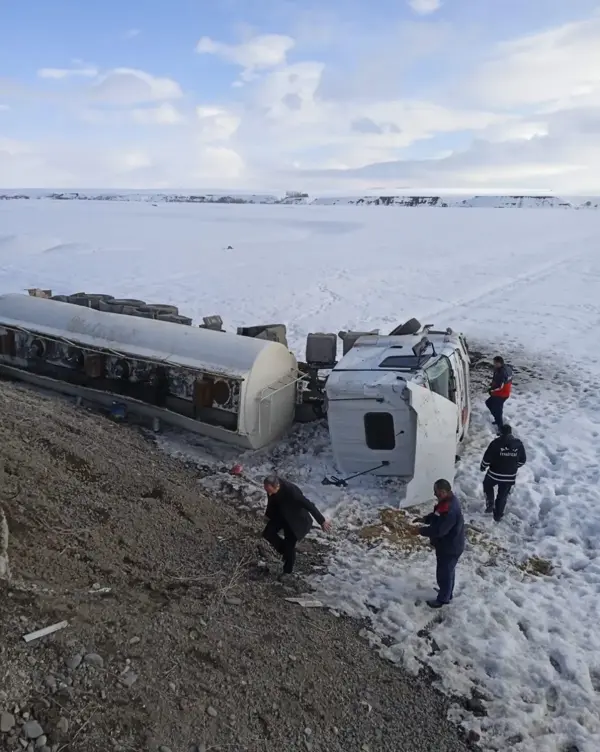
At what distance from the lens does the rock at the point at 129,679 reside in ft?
16.8

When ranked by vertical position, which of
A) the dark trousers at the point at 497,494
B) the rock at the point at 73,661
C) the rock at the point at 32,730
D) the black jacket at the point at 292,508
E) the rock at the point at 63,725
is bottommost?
the dark trousers at the point at 497,494

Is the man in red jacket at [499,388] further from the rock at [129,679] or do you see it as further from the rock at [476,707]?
the rock at [129,679]

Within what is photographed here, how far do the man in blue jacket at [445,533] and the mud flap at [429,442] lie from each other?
7.67 ft

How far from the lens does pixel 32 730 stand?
452 cm

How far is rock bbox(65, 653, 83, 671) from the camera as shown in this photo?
509 cm

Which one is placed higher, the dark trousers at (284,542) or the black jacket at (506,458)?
the black jacket at (506,458)

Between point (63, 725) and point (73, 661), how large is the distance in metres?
0.58

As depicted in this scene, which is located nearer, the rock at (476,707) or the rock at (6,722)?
the rock at (6,722)

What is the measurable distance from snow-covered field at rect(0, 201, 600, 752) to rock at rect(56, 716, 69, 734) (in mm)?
3222

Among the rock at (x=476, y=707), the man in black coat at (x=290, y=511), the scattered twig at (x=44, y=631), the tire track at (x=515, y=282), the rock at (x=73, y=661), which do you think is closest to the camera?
the rock at (x=73, y=661)

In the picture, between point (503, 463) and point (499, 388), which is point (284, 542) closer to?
point (503, 463)

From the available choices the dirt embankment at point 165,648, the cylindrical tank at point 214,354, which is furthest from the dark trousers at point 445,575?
the cylindrical tank at point 214,354

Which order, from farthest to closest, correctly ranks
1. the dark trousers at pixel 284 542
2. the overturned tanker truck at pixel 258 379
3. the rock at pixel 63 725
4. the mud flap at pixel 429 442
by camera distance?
the overturned tanker truck at pixel 258 379 < the mud flap at pixel 429 442 < the dark trousers at pixel 284 542 < the rock at pixel 63 725

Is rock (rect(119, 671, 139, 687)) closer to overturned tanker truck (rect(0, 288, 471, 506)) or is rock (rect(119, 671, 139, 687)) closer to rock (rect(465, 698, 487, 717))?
rock (rect(465, 698, 487, 717))
